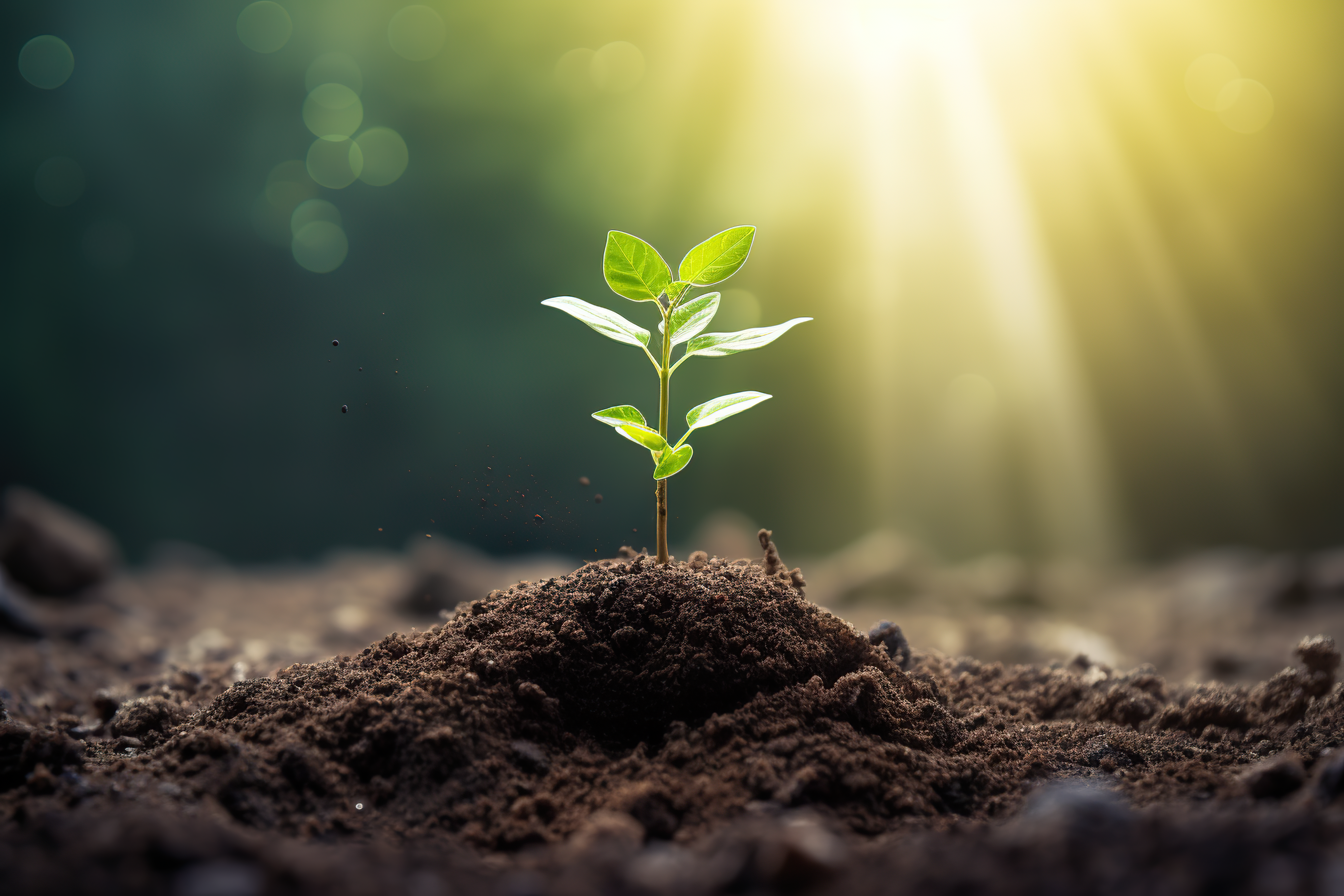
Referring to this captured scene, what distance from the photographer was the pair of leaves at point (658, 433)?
1.42 m

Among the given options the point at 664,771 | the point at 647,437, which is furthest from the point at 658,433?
the point at 664,771

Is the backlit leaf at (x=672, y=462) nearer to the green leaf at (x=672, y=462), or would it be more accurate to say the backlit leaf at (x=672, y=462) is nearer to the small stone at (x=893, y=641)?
the green leaf at (x=672, y=462)

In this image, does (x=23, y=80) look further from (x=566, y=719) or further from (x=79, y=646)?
(x=566, y=719)

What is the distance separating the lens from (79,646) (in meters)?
2.74

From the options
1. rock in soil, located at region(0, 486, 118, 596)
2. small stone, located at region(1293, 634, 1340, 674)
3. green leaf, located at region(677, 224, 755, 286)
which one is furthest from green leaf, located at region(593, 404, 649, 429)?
rock in soil, located at region(0, 486, 118, 596)

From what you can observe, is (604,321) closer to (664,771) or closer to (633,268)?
(633,268)

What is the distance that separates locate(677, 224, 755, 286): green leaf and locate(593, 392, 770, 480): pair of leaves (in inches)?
9.3

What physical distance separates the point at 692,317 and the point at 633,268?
0.16 m

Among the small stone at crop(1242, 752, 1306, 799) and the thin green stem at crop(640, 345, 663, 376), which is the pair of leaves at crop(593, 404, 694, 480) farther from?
the small stone at crop(1242, 752, 1306, 799)

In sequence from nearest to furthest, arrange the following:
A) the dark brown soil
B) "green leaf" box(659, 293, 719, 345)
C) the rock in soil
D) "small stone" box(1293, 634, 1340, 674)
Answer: the dark brown soil → "green leaf" box(659, 293, 719, 345) → "small stone" box(1293, 634, 1340, 674) → the rock in soil

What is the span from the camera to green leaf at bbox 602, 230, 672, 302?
4.75 ft

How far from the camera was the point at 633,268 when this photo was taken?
4.81ft

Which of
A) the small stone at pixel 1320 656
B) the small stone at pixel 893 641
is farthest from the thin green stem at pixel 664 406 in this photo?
the small stone at pixel 1320 656

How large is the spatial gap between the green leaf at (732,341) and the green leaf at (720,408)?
0.29 feet
